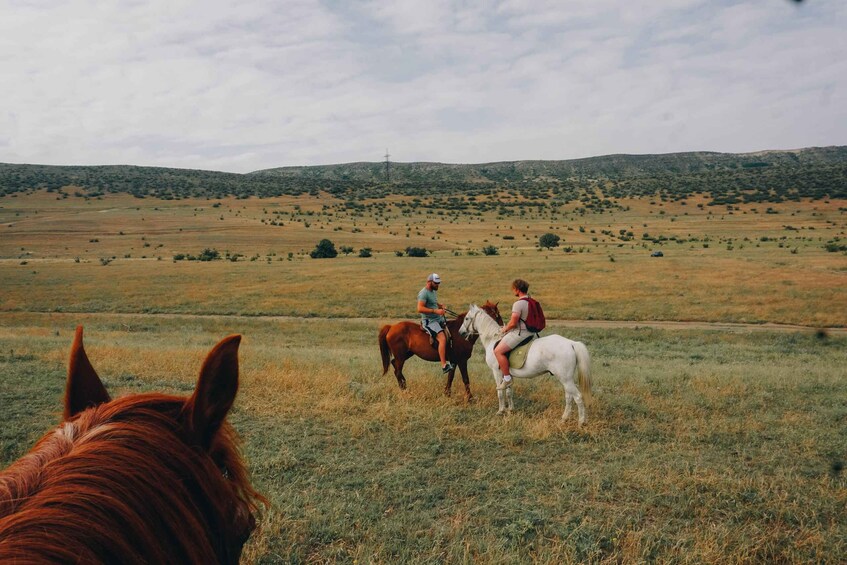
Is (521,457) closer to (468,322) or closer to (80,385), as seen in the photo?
(468,322)

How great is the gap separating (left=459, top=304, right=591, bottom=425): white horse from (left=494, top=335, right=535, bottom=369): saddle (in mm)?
100

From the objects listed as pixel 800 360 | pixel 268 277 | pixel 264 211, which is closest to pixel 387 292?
pixel 268 277

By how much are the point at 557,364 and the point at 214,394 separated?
8.59 metres

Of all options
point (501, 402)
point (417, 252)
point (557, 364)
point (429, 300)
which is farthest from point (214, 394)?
point (417, 252)

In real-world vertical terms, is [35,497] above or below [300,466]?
above

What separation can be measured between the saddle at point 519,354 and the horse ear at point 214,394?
875cm

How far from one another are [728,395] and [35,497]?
12668mm

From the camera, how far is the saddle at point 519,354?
9922 millimetres

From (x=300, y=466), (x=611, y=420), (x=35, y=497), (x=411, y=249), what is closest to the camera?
(x=35, y=497)

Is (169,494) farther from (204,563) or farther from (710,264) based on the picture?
(710,264)

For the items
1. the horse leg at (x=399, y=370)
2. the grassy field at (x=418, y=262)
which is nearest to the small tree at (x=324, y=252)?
the grassy field at (x=418, y=262)

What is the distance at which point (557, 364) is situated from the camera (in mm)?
9469

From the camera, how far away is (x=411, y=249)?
5600 cm

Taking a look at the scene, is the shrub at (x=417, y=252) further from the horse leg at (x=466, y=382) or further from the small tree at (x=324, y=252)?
the horse leg at (x=466, y=382)
